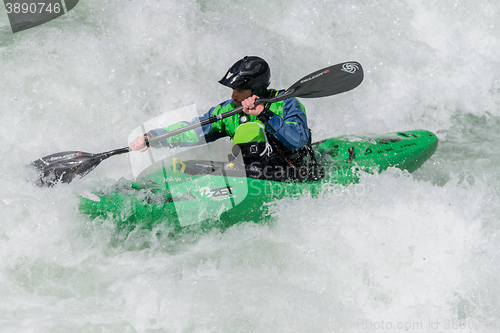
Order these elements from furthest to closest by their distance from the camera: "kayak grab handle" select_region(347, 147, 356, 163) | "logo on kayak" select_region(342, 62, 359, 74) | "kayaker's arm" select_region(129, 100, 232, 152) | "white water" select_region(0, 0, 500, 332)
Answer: "kayak grab handle" select_region(347, 147, 356, 163) → "logo on kayak" select_region(342, 62, 359, 74) → "kayaker's arm" select_region(129, 100, 232, 152) → "white water" select_region(0, 0, 500, 332)

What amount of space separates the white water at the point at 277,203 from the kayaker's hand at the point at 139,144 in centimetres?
34

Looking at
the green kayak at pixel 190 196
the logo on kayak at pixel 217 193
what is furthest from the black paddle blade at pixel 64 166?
the logo on kayak at pixel 217 193

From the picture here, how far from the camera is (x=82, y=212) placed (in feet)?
9.25

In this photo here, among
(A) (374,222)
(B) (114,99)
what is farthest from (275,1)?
(A) (374,222)

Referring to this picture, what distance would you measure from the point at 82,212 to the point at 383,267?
209 centimetres

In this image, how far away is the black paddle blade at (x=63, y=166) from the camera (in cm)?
319

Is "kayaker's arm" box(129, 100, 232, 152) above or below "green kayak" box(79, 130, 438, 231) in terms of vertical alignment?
above

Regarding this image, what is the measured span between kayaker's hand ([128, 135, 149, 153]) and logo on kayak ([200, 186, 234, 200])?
1.86ft

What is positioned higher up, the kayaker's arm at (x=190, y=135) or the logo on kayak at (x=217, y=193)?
the kayaker's arm at (x=190, y=135)

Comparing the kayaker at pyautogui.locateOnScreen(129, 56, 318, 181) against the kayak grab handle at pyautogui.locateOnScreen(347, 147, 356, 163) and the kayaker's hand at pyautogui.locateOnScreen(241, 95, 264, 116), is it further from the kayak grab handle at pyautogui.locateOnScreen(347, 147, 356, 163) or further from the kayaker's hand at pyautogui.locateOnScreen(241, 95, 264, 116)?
the kayak grab handle at pyautogui.locateOnScreen(347, 147, 356, 163)

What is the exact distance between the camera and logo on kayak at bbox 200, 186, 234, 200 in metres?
2.90

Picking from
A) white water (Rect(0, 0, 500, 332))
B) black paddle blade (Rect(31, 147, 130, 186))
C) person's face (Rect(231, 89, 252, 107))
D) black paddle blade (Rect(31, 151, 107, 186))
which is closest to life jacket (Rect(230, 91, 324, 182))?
person's face (Rect(231, 89, 252, 107))

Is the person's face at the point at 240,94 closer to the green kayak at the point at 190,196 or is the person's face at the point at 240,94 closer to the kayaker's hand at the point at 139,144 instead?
the green kayak at the point at 190,196

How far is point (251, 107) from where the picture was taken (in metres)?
2.77
